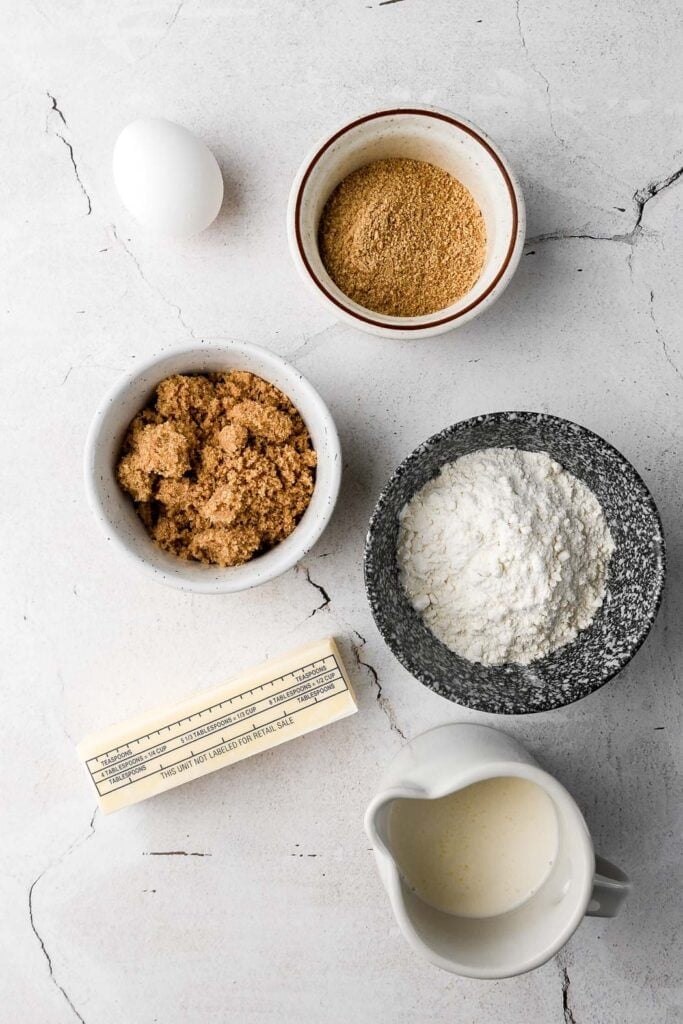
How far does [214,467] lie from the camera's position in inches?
36.4

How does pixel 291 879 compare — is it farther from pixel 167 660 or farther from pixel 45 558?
pixel 45 558

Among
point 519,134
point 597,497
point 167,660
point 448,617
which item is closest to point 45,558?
point 167,660

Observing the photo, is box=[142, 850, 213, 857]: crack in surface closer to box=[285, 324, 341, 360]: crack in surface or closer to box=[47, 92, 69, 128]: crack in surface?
box=[285, 324, 341, 360]: crack in surface

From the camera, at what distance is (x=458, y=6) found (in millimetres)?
1063

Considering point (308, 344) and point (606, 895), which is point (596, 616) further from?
point (308, 344)

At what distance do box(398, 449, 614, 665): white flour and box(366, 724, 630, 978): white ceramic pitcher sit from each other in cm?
12

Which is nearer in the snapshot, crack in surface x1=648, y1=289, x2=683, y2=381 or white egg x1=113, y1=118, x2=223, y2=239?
white egg x1=113, y1=118, x2=223, y2=239

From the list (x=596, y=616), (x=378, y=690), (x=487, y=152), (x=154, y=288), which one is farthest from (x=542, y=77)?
(x=378, y=690)

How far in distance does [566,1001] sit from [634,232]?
1.03 meters

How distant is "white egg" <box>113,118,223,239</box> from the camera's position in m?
0.95

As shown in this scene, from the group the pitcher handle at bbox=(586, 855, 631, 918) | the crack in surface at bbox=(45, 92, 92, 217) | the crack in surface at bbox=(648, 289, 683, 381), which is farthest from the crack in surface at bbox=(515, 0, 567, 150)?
the pitcher handle at bbox=(586, 855, 631, 918)

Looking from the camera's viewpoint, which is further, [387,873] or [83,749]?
[83,749]

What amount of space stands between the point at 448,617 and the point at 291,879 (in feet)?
1.40

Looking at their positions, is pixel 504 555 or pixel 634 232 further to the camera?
pixel 634 232
